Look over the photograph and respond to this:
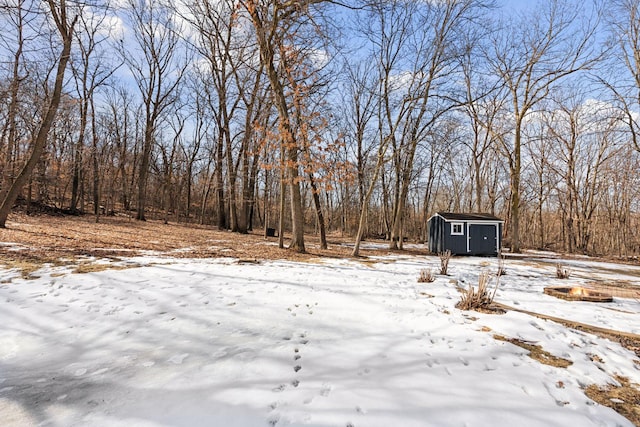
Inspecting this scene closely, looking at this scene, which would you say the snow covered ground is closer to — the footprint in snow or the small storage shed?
the footprint in snow

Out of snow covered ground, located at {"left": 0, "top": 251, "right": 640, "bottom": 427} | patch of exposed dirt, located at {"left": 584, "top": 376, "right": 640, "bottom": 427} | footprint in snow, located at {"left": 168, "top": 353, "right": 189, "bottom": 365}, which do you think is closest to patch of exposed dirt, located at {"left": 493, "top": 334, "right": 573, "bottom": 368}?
snow covered ground, located at {"left": 0, "top": 251, "right": 640, "bottom": 427}

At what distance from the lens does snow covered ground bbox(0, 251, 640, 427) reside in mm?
2244

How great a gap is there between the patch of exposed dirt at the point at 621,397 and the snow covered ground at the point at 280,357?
98mm

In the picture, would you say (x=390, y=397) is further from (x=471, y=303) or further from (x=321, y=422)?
(x=471, y=303)

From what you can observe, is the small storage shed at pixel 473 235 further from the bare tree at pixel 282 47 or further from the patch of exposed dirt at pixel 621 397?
the patch of exposed dirt at pixel 621 397

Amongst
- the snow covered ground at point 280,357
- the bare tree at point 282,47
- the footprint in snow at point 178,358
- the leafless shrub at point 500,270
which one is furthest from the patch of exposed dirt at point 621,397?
the bare tree at point 282,47

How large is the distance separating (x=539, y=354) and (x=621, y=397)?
0.76m

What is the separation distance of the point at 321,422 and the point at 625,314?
572 cm

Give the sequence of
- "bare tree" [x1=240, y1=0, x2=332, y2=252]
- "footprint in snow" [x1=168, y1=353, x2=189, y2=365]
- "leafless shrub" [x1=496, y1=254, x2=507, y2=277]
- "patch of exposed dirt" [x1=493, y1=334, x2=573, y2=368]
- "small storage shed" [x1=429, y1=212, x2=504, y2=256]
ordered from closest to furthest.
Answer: "footprint in snow" [x1=168, y1=353, x2=189, y2=365] < "patch of exposed dirt" [x1=493, y1=334, x2=573, y2=368] < "leafless shrub" [x1=496, y1=254, x2=507, y2=277] < "bare tree" [x1=240, y1=0, x2=332, y2=252] < "small storage shed" [x1=429, y1=212, x2=504, y2=256]

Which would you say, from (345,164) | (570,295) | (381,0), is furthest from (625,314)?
(381,0)

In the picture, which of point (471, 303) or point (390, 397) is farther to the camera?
point (471, 303)

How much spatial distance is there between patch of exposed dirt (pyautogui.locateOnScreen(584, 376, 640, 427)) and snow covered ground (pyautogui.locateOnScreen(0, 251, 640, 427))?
0.10m

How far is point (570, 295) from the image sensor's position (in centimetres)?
586

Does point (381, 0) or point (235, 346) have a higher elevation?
point (381, 0)
